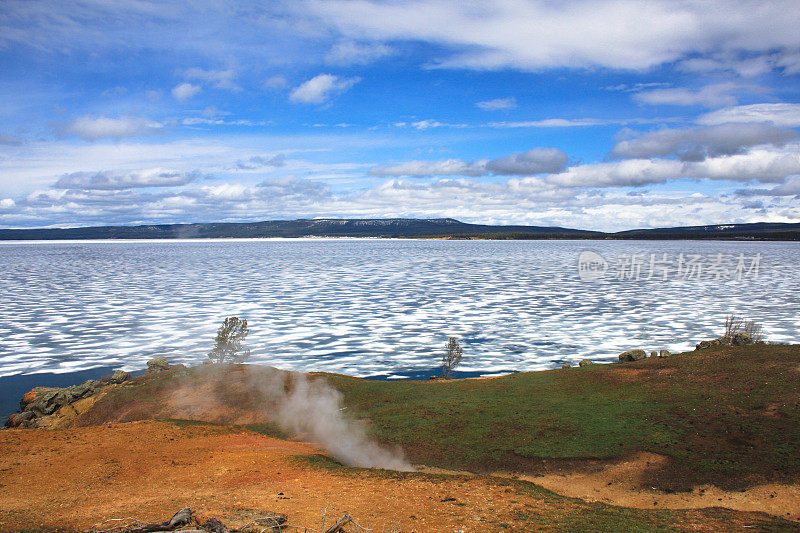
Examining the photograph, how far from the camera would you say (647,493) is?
11492mm

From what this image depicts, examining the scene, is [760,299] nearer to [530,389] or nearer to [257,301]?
[530,389]

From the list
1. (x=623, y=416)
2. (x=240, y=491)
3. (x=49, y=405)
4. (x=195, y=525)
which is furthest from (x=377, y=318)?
(x=195, y=525)

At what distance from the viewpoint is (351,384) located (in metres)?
20.2

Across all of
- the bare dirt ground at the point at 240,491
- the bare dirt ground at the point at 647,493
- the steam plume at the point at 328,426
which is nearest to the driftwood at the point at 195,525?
the bare dirt ground at the point at 240,491

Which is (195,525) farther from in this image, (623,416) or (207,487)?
(623,416)

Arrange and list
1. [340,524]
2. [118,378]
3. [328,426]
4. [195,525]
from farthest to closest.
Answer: [118,378]
[328,426]
[340,524]
[195,525]

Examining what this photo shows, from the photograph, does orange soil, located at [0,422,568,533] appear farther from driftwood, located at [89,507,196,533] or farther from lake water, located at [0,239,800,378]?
lake water, located at [0,239,800,378]

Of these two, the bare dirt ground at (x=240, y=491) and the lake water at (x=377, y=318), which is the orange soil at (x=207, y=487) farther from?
the lake water at (x=377, y=318)

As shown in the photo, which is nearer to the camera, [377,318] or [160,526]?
[160,526]

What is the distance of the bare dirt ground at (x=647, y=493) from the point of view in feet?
35.1

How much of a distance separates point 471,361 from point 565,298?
72.8 ft

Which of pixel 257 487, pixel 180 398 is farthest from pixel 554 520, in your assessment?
pixel 180 398

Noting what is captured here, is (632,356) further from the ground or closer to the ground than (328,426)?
further from the ground

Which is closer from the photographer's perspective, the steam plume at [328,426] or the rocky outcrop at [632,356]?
the steam plume at [328,426]
